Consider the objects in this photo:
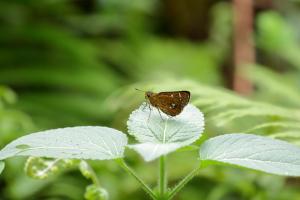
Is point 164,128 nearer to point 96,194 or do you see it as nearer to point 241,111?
point 96,194

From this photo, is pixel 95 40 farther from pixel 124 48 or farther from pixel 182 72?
pixel 182 72

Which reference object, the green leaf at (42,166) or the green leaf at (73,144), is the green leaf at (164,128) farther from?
the green leaf at (42,166)

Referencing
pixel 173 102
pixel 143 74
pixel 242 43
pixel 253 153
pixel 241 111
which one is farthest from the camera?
pixel 143 74

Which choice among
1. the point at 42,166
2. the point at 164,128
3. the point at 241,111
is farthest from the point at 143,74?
the point at 164,128

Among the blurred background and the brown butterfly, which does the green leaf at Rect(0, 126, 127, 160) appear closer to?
the brown butterfly

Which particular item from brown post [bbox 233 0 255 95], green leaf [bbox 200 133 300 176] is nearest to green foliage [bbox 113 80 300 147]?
green leaf [bbox 200 133 300 176]

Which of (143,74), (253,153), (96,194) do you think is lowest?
(143,74)

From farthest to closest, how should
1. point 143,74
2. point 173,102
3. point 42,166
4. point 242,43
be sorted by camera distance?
point 143,74 → point 242,43 → point 42,166 → point 173,102
